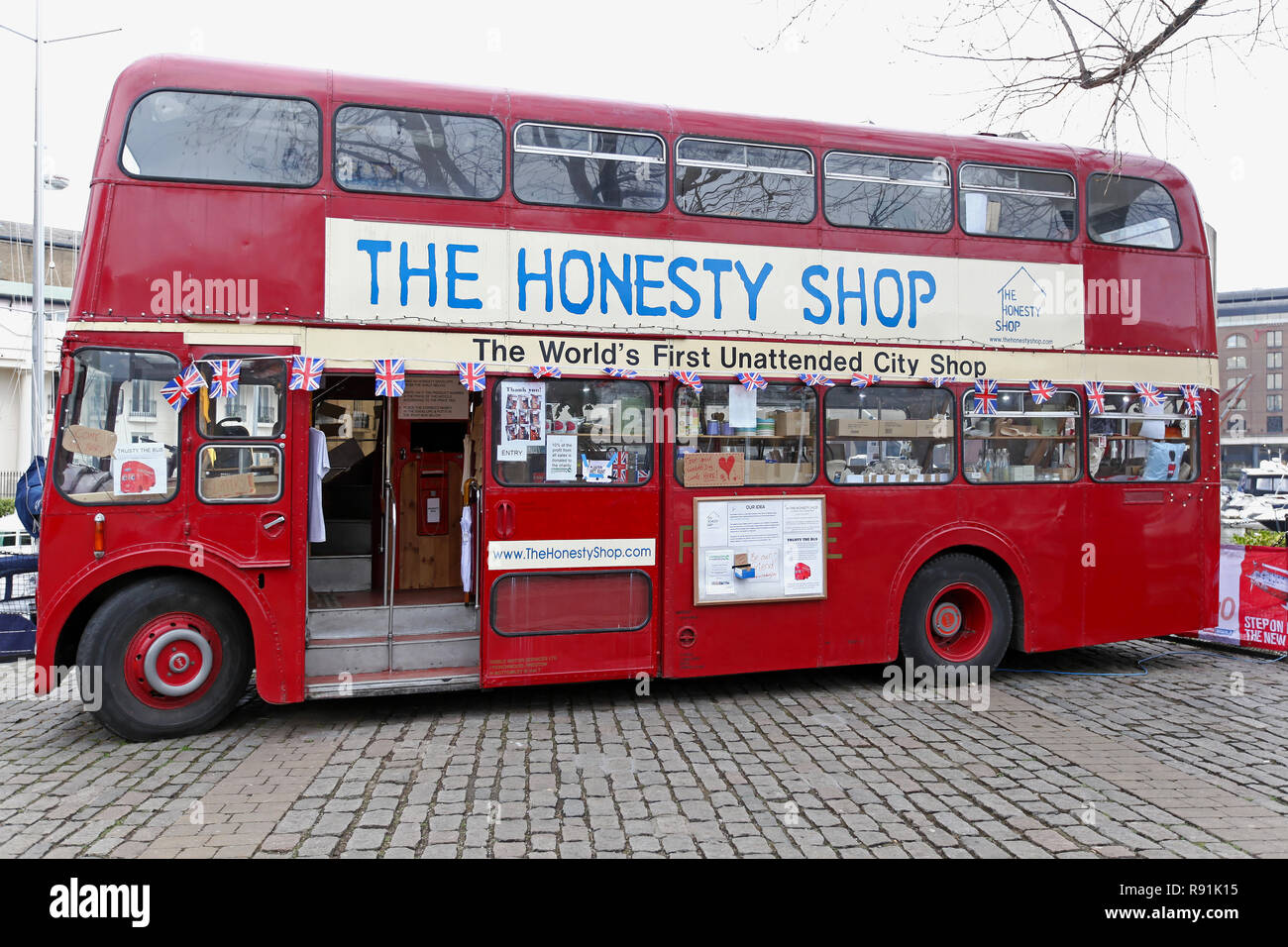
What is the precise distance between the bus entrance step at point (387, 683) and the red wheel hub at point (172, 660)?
67 centimetres

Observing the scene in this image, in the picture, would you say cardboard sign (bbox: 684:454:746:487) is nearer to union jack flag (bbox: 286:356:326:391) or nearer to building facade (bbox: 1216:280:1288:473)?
union jack flag (bbox: 286:356:326:391)

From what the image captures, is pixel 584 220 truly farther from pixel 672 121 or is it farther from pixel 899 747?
pixel 899 747

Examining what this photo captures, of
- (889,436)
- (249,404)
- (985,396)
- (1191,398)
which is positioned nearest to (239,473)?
(249,404)

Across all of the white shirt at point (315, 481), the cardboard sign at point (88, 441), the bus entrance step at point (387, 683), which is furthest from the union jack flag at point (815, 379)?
the cardboard sign at point (88, 441)

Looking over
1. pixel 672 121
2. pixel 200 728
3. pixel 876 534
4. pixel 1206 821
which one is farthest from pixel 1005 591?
pixel 200 728

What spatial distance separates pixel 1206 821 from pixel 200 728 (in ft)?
20.0

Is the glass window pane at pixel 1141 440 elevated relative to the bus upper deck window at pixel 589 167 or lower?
lower

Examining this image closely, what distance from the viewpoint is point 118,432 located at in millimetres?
5402

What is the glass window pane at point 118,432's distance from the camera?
5301 millimetres

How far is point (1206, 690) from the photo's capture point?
7.09 meters

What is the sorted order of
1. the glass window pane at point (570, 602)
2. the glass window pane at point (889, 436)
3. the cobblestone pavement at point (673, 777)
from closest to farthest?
the cobblestone pavement at point (673, 777)
the glass window pane at point (570, 602)
the glass window pane at point (889, 436)

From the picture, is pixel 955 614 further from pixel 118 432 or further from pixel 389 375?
pixel 118 432

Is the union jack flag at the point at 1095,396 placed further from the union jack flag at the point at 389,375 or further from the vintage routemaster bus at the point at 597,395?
the union jack flag at the point at 389,375

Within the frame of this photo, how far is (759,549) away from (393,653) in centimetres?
286
